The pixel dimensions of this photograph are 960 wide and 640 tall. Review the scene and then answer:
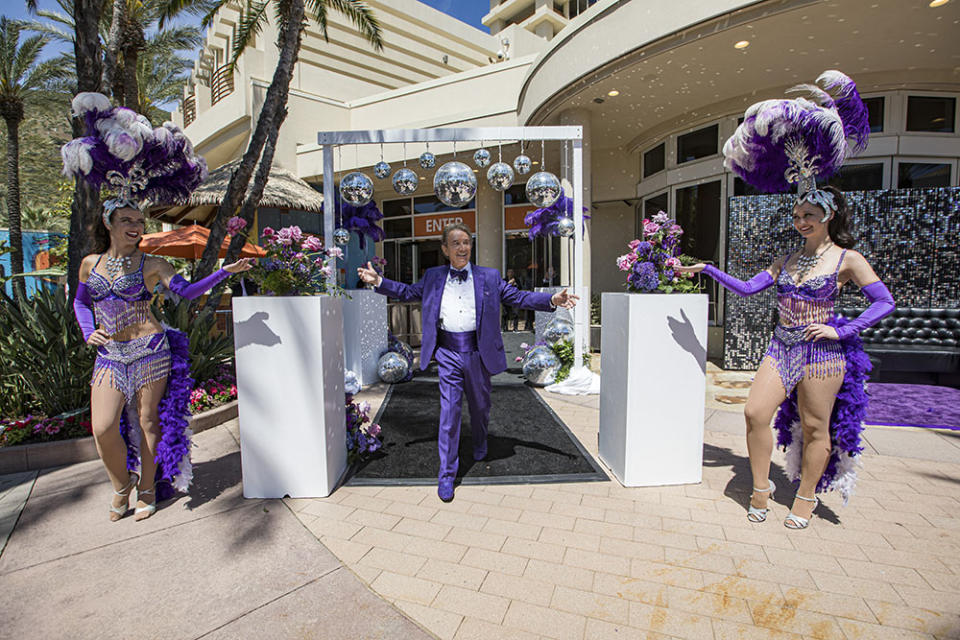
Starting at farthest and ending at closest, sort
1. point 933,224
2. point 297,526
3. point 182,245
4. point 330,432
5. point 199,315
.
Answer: point 182,245 → point 933,224 → point 199,315 → point 330,432 → point 297,526

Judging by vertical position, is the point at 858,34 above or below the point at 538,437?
above

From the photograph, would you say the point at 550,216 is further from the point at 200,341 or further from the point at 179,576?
the point at 179,576

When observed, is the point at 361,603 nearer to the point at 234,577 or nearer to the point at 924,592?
the point at 234,577

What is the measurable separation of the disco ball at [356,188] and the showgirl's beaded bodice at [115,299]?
11.3 feet

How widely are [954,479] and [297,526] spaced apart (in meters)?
4.70

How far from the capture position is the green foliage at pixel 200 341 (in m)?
5.22

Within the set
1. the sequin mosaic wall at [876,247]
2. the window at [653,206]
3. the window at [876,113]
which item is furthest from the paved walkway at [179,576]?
the window at [876,113]

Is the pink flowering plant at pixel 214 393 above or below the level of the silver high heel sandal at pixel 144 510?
above

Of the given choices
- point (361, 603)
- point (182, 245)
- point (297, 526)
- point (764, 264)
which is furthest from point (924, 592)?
point (182, 245)

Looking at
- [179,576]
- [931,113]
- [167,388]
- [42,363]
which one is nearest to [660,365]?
[179,576]

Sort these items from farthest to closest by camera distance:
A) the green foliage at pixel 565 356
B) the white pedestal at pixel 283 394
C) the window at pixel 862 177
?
1. the window at pixel 862 177
2. the green foliage at pixel 565 356
3. the white pedestal at pixel 283 394

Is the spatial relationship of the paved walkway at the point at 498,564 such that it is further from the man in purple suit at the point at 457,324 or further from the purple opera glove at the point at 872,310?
the purple opera glove at the point at 872,310

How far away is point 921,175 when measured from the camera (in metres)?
7.45

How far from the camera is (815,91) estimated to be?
9.66 ft
